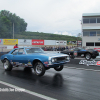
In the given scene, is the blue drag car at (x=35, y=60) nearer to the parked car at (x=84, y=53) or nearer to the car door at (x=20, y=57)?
the car door at (x=20, y=57)

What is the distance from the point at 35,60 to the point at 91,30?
2801cm

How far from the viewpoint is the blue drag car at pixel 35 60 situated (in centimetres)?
651

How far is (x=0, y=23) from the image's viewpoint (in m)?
60.3

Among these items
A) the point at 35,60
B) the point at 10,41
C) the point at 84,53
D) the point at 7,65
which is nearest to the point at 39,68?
the point at 35,60

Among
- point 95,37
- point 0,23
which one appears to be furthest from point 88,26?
point 0,23

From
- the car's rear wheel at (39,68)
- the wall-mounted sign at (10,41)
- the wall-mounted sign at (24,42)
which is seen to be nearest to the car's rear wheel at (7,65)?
the car's rear wheel at (39,68)

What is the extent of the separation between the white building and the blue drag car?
2600 centimetres

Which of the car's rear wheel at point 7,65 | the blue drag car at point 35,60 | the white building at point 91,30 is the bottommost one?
the car's rear wheel at point 7,65

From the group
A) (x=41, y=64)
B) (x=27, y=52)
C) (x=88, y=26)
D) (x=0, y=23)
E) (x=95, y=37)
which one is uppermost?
(x=0, y=23)

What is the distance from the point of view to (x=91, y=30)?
32.2 metres

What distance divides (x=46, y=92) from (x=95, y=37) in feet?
98.5

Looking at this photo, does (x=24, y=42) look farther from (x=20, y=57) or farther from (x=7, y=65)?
(x=20, y=57)

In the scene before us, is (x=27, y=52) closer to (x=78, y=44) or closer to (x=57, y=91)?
(x=57, y=91)

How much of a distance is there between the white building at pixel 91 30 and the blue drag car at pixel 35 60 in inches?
1024
